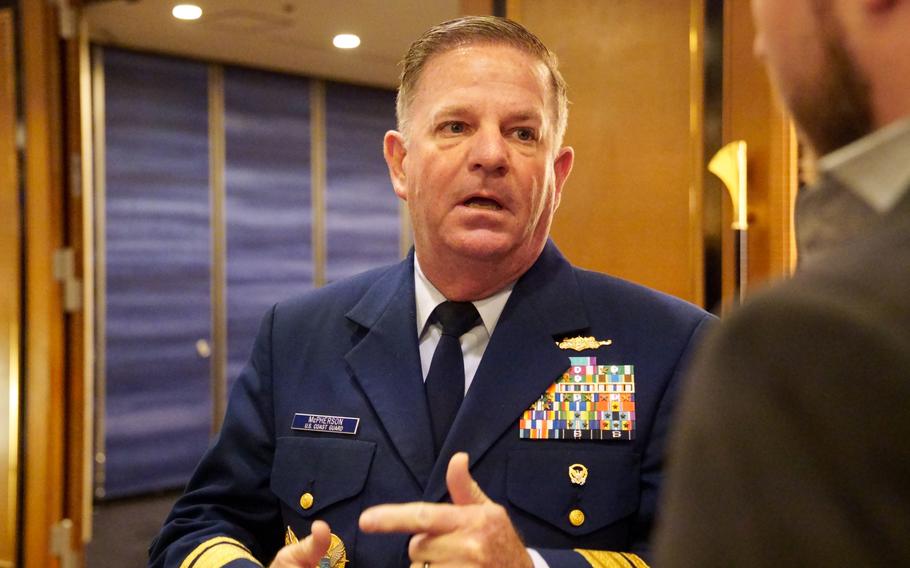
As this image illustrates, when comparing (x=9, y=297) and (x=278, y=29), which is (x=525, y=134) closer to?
(x=9, y=297)

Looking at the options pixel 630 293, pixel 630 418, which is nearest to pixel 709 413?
pixel 630 418

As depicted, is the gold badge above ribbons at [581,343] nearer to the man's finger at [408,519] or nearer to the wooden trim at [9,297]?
the man's finger at [408,519]

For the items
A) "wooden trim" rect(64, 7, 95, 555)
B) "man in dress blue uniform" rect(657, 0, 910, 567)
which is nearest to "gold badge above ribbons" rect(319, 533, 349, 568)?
"man in dress blue uniform" rect(657, 0, 910, 567)

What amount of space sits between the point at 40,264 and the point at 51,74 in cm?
69

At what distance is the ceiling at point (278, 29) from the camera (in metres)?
4.62

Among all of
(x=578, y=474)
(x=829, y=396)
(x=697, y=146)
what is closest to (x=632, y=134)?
(x=697, y=146)

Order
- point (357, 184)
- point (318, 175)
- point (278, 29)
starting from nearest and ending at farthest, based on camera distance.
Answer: point (278, 29)
point (318, 175)
point (357, 184)

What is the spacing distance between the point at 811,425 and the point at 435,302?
3.59ft

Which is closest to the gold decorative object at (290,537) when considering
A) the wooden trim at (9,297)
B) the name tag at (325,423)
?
the name tag at (325,423)

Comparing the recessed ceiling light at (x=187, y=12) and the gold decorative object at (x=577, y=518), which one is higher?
the recessed ceiling light at (x=187, y=12)

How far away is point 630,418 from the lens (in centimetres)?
133

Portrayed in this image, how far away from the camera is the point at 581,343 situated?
1.42m

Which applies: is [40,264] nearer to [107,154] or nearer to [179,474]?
[107,154]

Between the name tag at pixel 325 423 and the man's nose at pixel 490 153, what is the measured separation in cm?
43
